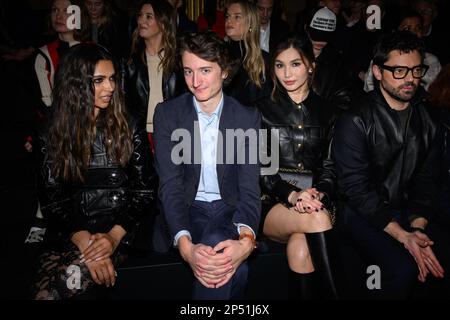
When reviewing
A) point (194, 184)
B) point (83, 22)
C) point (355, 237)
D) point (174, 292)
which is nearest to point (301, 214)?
point (355, 237)

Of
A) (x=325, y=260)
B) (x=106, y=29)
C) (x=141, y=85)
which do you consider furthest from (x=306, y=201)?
(x=106, y=29)

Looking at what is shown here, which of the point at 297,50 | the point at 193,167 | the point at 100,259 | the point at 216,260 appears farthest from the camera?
the point at 297,50

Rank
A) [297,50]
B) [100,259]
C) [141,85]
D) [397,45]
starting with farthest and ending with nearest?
[141,85], [297,50], [397,45], [100,259]

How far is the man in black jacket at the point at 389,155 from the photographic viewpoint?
8.86 feet

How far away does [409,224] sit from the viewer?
277cm

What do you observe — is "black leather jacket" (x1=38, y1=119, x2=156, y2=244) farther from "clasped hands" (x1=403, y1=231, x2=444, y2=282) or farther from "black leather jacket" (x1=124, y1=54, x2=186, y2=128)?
"clasped hands" (x1=403, y1=231, x2=444, y2=282)

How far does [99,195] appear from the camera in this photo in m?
2.58

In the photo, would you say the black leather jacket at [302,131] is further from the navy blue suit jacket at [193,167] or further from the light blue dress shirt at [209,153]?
the light blue dress shirt at [209,153]

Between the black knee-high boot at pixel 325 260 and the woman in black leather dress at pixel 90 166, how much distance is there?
1.02 meters

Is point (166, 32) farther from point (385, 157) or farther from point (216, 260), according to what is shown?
point (216, 260)

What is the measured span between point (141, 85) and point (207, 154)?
1709 millimetres

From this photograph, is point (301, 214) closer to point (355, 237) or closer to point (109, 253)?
point (355, 237)

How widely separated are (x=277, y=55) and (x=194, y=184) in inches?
41.7

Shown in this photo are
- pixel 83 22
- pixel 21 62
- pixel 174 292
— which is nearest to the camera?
pixel 174 292
